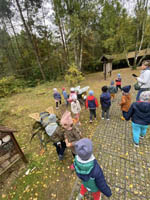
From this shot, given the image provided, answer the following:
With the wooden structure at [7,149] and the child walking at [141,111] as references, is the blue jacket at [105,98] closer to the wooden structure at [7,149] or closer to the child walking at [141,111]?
the child walking at [141,111]

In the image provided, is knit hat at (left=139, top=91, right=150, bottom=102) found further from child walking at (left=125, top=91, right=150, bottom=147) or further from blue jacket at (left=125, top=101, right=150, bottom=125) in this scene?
blue jacket at (left=125, top=101, right=150, bottom=125)

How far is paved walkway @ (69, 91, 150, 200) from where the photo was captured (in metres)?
2.07

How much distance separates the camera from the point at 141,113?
2.58 m

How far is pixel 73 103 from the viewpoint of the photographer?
413 centimetres

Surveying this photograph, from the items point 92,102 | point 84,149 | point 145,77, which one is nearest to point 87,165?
point 84,149

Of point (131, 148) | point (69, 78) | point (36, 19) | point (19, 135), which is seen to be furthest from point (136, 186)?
point (36, 19)

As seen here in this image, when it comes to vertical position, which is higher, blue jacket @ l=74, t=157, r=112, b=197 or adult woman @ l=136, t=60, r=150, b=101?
adult woman @ l=136, t=60, r=150, b=101

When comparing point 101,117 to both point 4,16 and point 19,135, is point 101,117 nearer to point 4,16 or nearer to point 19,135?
point 19,135

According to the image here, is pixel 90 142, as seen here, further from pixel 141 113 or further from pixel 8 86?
pixel 8 86

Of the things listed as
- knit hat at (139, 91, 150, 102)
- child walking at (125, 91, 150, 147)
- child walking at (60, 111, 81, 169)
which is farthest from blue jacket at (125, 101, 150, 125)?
child walking at (60, 111, 81, 169)

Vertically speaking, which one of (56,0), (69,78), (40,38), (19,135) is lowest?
(19,135)

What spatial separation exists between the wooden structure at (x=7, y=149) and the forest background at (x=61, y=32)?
11.1 m

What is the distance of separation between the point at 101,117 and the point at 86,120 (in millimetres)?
792

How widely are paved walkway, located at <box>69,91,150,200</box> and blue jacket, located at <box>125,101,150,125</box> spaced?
0.95m
